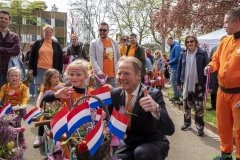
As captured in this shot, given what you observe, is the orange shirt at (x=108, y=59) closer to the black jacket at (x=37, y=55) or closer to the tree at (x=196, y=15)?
the black jacket at (x=37, y=55)

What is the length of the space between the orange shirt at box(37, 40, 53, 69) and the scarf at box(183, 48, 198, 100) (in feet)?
8.94

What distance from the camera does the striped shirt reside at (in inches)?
185

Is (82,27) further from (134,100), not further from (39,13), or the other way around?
(134,100)

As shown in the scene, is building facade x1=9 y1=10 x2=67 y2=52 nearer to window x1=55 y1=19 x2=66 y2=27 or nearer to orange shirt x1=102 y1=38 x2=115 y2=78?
window x1=55 y1=19 x2=66 y2=27

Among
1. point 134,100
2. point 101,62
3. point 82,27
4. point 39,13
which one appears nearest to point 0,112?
point 134,100

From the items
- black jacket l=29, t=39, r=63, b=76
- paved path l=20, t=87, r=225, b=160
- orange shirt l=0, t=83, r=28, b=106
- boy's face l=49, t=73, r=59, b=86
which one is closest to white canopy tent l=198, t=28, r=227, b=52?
paved path l=20, t=87, r=225, b=160

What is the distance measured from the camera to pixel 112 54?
543 cm

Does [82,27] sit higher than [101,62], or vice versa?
[82,27]

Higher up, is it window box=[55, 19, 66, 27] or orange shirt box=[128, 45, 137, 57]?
window box=[55, 19, 66, 27]

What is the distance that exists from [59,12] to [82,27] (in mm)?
24468

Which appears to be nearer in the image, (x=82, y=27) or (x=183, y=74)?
(x=183, y=74)

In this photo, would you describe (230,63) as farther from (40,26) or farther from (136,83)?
(40,26)

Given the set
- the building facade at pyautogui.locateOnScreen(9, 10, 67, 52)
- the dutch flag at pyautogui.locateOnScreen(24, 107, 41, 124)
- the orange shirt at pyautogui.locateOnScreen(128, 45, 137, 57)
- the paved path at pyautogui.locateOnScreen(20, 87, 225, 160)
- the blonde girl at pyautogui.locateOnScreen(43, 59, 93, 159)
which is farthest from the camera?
the building facade at pyautogui.locateOnScreen(9, 10, 67, 52)

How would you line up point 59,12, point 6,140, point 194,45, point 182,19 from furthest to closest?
point 59,12, point 182,19, point 194,45, point 6,140
